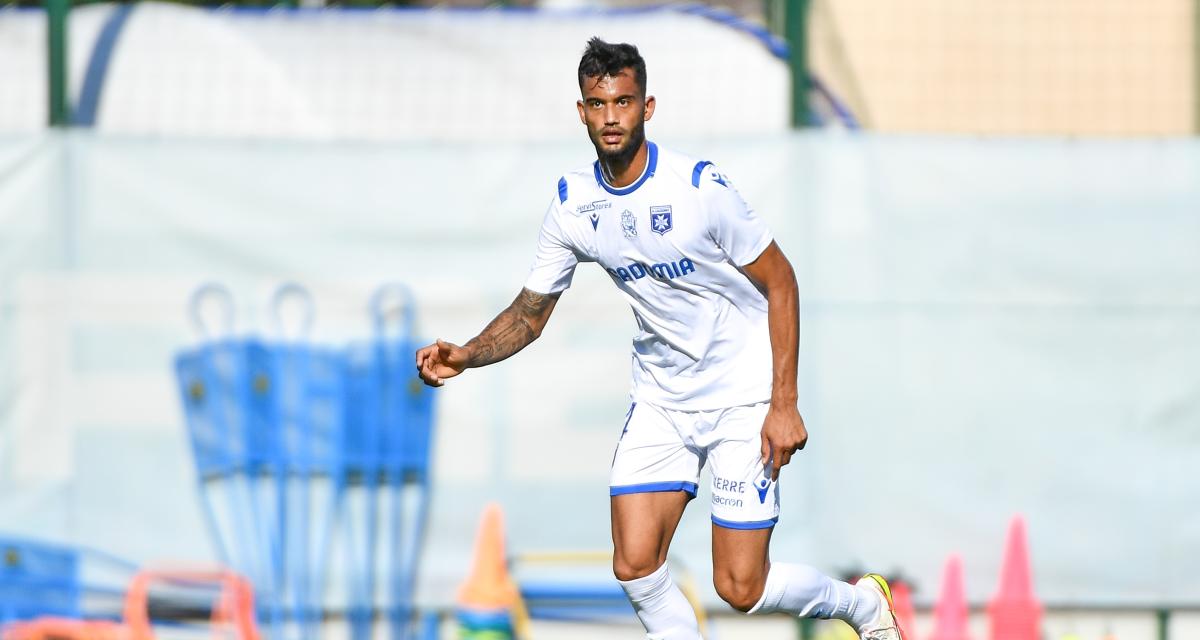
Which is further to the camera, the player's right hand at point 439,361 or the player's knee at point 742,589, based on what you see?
the player's knee at point 742,589

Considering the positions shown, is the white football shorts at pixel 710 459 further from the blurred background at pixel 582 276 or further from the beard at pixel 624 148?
the blurred background at pixel 582 276

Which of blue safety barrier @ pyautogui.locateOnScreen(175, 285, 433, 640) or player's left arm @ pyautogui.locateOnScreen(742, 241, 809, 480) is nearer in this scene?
player's left arm @ pyautogui.locateOnScreen(742, 241, 809, 480)

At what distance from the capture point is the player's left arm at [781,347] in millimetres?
5082

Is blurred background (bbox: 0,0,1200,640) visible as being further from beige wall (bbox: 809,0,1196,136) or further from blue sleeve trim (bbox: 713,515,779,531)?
blue sleeve trim (bbox: 713,515,779,531)

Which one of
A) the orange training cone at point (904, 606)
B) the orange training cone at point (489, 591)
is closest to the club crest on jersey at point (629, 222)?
the orange training cone at point (489, 591)

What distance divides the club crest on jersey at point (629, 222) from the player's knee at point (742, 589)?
1.21 m

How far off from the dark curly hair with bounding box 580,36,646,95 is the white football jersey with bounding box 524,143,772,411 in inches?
12.3

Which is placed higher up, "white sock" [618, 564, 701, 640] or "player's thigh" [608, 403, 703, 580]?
"player's thigh" [608, 403, 703, 580]

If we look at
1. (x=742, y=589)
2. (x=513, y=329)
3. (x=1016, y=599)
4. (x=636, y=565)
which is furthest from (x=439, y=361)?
(x=1016, y=599)

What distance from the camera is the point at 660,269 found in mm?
5152

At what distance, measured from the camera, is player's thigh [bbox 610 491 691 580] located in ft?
17.6

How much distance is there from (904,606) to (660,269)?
3.10 m

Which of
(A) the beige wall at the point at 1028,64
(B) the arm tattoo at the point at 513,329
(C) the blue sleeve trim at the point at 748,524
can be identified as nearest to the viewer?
(B) the arm tattoo at the point at 513,329

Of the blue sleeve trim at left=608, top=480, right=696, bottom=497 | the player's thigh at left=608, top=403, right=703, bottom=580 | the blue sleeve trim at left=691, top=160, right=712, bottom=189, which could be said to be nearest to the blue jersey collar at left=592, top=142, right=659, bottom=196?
the blue sleeve trim at left=691, top=160, right=712, bottom=189
